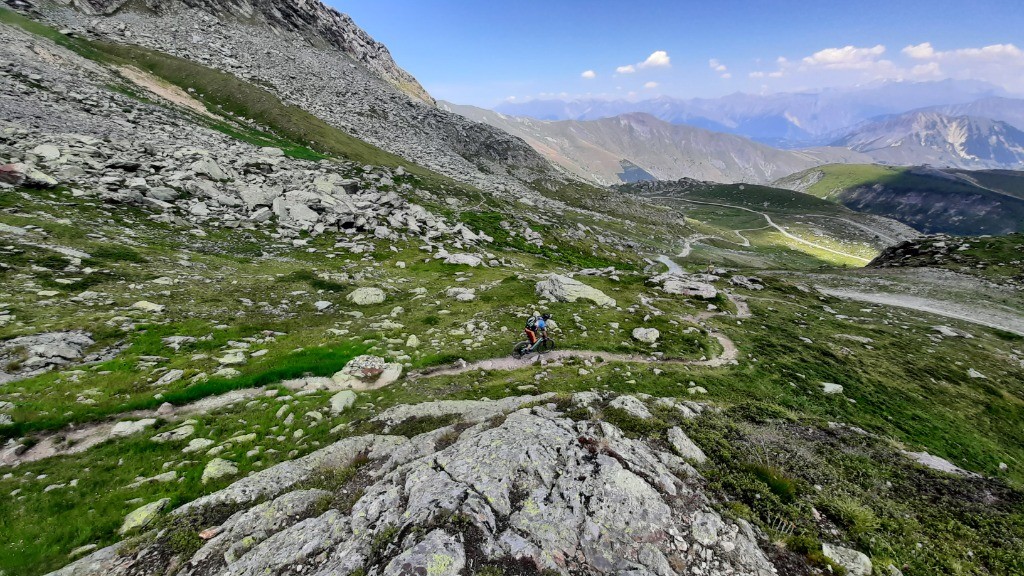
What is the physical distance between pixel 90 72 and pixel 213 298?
206 ft

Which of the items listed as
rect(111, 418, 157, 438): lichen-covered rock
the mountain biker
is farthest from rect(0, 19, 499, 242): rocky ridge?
the mountain biker

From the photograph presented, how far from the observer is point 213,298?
2322 centimetres

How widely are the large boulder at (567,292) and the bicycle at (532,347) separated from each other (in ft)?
Answer: 29.8

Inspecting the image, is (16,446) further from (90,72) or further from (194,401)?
(90,72)

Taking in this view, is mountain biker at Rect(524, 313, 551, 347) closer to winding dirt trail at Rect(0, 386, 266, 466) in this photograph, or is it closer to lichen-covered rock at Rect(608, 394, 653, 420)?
lichen-covered rock at Rect(608, 394, 653, 420)

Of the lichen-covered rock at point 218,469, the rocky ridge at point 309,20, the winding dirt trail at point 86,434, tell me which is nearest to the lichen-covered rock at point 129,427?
the winding dirt trail at point 86,434

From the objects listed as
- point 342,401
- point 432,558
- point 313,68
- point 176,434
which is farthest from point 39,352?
point 313,68

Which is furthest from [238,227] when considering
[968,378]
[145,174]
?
[968,378]

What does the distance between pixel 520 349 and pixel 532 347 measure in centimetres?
75

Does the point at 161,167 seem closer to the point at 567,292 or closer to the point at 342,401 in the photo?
the point at 342,401

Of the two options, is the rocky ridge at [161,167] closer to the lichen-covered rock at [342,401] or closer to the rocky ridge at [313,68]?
the lichen-covered rock at [342,401]

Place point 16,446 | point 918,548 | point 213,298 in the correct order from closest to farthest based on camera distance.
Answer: point 918,548, point 16,446, point 213,298

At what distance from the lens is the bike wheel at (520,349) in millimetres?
22047

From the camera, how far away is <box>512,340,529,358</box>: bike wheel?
72.3ft
